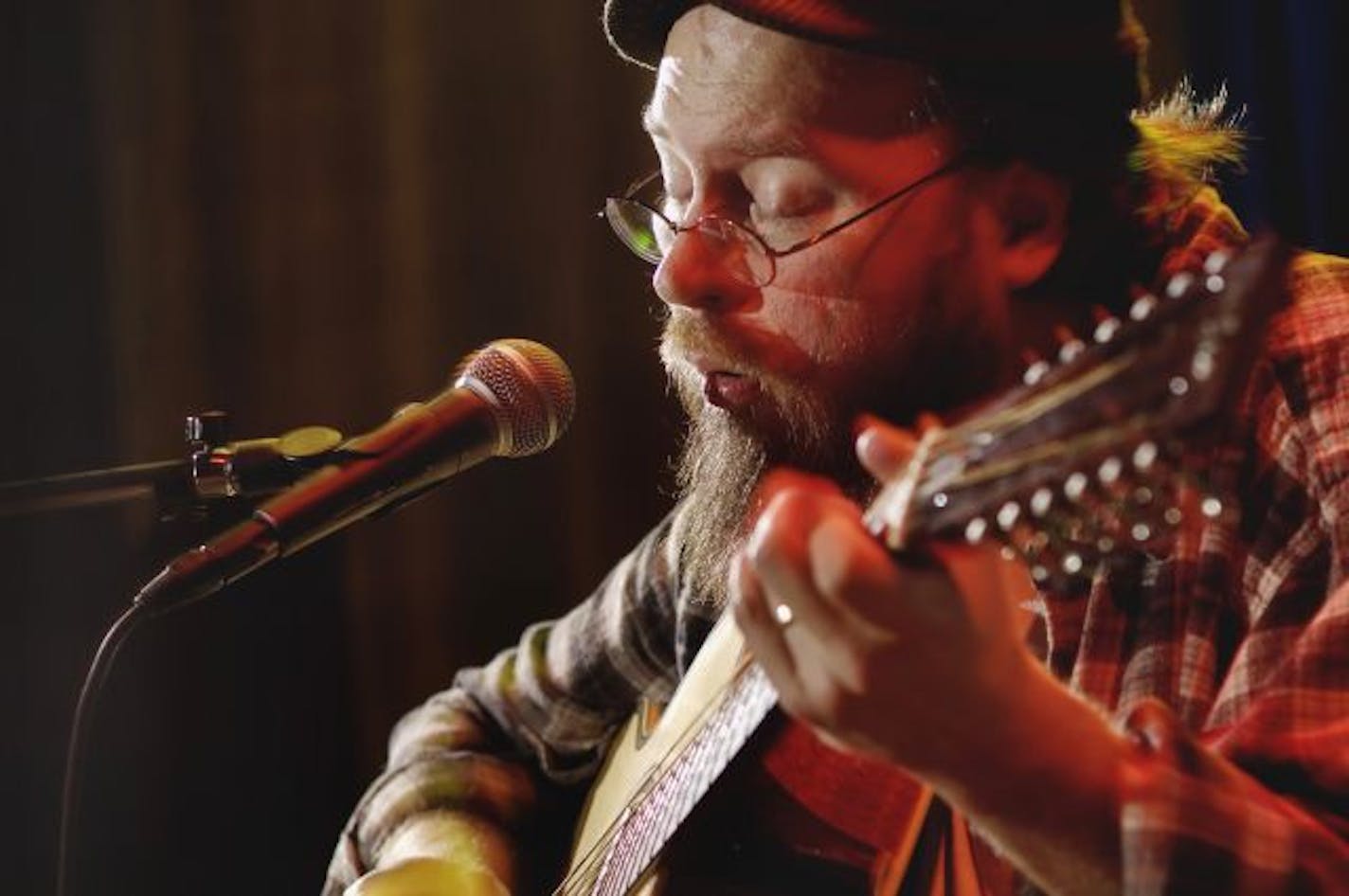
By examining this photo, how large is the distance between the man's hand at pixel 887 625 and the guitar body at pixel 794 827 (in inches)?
11.4

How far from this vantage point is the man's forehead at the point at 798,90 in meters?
1.33

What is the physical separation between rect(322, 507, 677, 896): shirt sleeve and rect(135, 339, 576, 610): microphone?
0.62 meters

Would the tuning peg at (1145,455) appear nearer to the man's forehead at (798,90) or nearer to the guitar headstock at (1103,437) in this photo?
the guitar headstock at (1103,437)

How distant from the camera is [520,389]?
4.22ft

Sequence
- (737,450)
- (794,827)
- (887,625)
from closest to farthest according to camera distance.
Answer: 1. (887,625)
2. (794,827)
3. (737,450)

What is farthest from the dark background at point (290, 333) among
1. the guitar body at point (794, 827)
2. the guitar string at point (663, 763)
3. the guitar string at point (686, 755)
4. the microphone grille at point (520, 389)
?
the guitar body at point (794, 827)

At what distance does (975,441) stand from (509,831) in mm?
1281

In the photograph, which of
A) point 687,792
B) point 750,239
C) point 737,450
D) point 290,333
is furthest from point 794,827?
point 290,333

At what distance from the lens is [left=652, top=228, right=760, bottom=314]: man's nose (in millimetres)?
1370

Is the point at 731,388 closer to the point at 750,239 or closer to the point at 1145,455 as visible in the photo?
the point at 750,239

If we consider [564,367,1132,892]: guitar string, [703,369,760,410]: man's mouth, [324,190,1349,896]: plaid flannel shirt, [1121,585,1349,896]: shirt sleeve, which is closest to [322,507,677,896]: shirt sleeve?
[324,190,1349,896]: plaid flannel shirt

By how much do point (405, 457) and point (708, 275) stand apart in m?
0.36

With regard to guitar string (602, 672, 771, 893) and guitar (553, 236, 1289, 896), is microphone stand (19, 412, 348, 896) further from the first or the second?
guitar (553, 236, 1289, 896)

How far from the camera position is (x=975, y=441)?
0.80m
